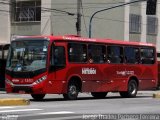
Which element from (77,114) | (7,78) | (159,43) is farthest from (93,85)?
(159,43)

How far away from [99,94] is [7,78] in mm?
6202

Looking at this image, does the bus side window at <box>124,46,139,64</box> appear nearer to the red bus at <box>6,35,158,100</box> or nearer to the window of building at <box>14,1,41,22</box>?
the red bus at <box>6,35,158,100</box>

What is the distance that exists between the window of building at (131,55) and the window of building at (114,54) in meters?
0.39

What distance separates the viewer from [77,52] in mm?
25609

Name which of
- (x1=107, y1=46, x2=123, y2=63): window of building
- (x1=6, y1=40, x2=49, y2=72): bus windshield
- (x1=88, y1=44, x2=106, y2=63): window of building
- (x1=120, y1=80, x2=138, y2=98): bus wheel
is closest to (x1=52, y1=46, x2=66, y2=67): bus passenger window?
(x1=6, y1=40, x2=49, y2=72): bus windshield

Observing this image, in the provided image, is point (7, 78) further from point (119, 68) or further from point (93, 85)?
point (119, 68)

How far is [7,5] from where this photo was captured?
66.8m

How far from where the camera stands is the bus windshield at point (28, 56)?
2406cm

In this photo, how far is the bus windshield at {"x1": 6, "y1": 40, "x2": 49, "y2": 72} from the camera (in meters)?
24.1

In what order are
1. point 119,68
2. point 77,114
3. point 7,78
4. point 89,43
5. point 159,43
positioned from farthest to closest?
point 159,43 → point 119,68 → point 89,43 → point 7,78 → point 77,114

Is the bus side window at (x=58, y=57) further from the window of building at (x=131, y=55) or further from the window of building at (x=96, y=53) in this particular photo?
the window of building at (x=131, y=55)

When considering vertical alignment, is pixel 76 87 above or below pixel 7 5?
below

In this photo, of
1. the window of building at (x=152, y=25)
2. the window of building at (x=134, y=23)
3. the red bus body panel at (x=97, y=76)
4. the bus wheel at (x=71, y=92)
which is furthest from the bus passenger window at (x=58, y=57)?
the window of building at (x=152, y=25)

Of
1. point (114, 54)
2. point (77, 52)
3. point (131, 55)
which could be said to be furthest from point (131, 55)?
point (77, 52)
